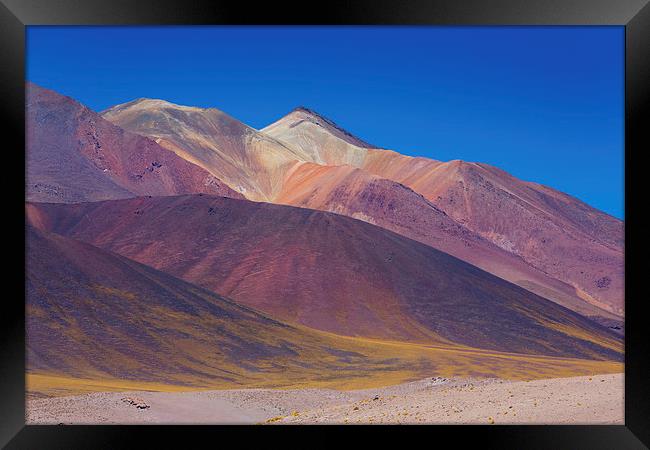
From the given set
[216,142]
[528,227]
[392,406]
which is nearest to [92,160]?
[216,142]

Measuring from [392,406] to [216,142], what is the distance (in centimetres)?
11277

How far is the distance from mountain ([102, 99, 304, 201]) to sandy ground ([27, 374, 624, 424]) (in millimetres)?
82688

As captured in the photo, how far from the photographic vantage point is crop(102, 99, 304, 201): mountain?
116250 mm

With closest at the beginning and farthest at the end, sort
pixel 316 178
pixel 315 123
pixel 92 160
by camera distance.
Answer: pixel 92 160 → pixel 316 178 → pixel 315 123

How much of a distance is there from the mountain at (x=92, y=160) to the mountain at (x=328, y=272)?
1138cm

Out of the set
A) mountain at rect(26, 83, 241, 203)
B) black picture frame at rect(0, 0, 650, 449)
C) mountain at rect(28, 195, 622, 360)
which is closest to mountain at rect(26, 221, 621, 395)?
mountain at rect(28, 195, 622, 360)

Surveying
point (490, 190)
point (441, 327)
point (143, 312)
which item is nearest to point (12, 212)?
point (143, 312)

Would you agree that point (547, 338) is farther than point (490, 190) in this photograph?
No

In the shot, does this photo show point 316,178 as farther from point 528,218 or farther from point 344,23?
point 344,23

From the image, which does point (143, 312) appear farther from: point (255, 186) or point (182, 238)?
point (255, 186)

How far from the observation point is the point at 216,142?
128 meters

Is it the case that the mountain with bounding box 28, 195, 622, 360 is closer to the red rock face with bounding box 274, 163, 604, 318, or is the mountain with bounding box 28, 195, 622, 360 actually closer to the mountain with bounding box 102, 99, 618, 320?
the red rock face with bounding box 274, 163, 604, 318

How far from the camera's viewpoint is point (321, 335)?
55531 millimetres

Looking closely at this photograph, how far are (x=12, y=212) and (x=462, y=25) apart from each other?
556cm
